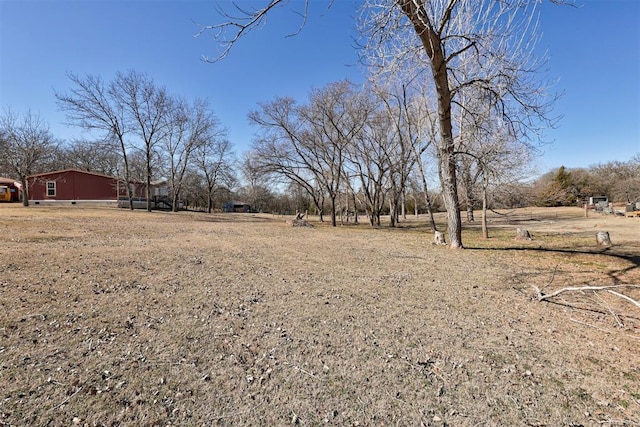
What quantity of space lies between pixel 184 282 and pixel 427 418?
14.1 feet

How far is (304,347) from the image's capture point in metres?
3.04

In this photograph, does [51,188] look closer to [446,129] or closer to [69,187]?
[69,187]

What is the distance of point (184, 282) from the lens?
5.00 m

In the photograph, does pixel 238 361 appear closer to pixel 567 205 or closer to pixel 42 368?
pixel 42 368

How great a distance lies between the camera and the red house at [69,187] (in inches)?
1090

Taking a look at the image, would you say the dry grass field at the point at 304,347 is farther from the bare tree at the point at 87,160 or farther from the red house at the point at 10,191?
the bare tree at the point at 87,160

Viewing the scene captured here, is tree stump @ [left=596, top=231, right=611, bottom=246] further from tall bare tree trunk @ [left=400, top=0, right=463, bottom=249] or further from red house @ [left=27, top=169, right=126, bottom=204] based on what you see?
red house @ [left=27, top=169, right=126, bottom=204]

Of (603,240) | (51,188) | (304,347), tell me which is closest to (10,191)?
(51,188)

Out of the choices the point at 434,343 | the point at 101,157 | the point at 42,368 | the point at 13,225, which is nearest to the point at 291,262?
the point at 434,343

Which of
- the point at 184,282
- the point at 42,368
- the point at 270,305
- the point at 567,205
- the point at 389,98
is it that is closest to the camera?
the point at 42,368

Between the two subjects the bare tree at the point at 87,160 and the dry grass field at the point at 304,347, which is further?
the bare tree at the point at 87,160

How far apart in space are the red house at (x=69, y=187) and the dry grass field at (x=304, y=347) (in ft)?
93.5

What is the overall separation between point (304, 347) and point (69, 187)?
35410mm

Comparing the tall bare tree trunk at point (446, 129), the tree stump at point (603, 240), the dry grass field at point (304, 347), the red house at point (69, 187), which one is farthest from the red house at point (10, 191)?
the tree stump at point (603, 240)
